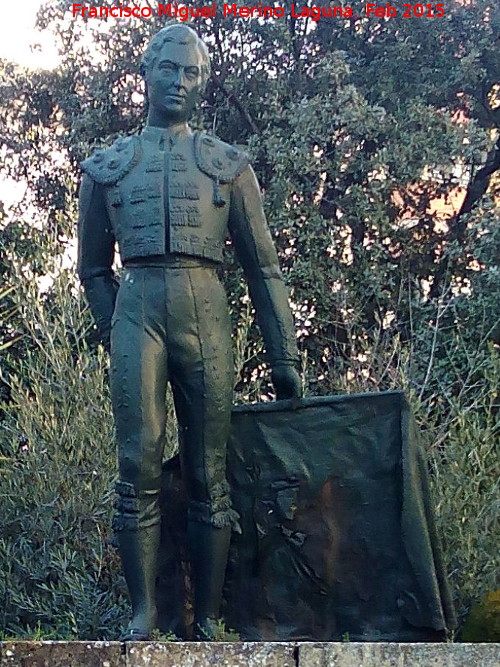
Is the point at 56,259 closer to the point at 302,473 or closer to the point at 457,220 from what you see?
the point at 457,220

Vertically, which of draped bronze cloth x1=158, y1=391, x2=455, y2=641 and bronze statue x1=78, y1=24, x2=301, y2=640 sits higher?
bronze statue x1=78, y1=24, x2=301, y2=640

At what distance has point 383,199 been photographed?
34.6 feet

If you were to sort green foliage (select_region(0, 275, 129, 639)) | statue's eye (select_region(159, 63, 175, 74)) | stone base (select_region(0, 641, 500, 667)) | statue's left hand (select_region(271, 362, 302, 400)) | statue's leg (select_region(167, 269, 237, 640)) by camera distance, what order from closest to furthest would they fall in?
stone base (select_region(0, 641, 500, 667)) < statue's leg (select_region(167, 269, 237, 640)) < statue's eye (select_region(159, 63, 175, 74)) < statue's left hand (select_region(271, 362, 302, 400)) < green foliage (select_region(0, 275, 129, 639))

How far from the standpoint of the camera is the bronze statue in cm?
398

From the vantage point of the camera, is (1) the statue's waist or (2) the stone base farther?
(1) the statue's waist

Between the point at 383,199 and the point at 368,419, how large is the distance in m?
6.54

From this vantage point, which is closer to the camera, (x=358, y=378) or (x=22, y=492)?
(x=22, y=492)

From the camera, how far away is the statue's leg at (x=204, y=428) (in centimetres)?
409

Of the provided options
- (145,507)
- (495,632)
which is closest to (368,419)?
(145,507)

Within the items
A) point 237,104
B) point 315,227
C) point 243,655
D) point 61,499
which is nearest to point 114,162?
point 243,655

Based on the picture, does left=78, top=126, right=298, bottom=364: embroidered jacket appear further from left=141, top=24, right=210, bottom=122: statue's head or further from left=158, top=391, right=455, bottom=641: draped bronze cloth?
left=158, top=391, right=455, bottom=641: draped bronze cloth

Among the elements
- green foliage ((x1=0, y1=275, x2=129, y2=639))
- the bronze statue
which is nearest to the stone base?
the bronze statue

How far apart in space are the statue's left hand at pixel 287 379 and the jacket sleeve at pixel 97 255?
0.77m
